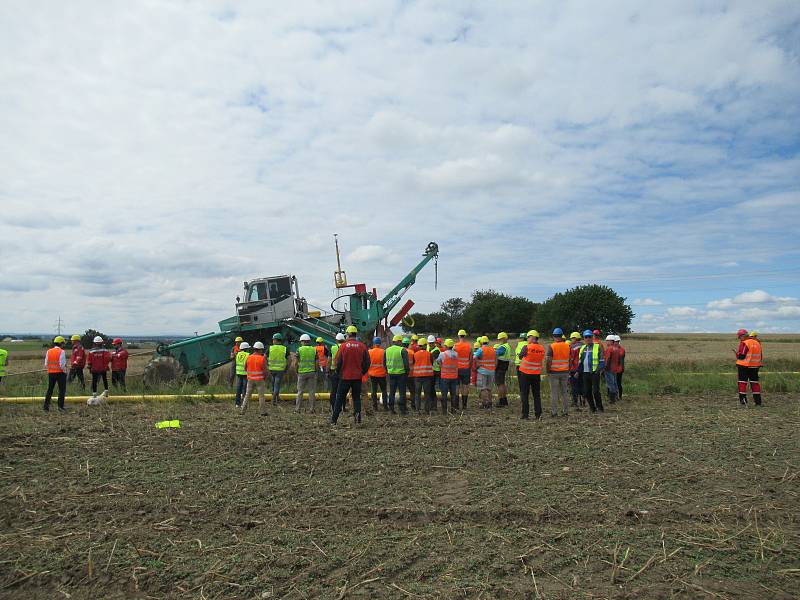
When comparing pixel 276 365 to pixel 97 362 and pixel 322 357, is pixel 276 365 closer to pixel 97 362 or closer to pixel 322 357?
pixel 322 357

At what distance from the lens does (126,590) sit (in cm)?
432

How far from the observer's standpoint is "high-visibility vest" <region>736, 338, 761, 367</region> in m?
12.9

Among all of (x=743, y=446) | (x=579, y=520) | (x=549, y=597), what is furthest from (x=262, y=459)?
(x=743, y=446)

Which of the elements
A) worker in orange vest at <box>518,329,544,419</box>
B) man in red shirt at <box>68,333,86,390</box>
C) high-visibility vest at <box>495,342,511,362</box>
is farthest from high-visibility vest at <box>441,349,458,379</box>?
man in red shirt at <box>68,333,86,390</box>

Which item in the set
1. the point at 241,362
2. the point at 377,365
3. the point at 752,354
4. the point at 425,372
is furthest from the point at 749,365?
the point at 241,362

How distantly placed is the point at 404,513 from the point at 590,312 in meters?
61.4

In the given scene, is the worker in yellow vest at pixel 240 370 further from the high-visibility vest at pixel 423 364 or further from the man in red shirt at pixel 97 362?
the man in red shirt at pixel 97 362

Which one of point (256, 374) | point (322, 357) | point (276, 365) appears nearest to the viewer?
point (256, 374)

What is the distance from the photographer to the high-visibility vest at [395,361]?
485 inches

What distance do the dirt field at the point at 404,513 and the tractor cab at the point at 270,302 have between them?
897 cm

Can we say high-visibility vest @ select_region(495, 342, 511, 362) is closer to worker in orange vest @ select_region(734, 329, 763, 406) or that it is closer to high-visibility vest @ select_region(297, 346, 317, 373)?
high-visibility vest @ select_region(297, 346, 317, 373)

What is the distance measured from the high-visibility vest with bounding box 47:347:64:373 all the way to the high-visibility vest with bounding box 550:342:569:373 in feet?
33.4

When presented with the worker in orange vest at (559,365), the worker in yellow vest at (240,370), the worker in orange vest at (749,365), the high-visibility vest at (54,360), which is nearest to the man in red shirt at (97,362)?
the high-visibility vest at (54,360)

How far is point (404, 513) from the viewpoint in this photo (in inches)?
226
